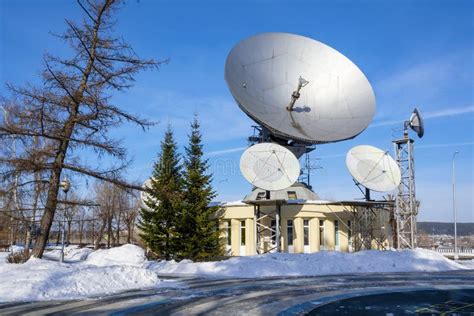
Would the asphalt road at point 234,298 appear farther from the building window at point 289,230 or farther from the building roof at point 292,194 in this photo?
the building roof at point 292,194

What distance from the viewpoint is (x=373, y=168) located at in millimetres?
32750

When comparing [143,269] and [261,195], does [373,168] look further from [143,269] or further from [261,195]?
[143,269]

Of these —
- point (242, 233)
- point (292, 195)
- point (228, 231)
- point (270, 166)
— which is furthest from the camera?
point (292, 195)

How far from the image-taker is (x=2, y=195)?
52.2ft

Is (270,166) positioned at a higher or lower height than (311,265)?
higher

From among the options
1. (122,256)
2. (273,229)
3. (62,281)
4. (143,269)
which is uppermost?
(273,229)

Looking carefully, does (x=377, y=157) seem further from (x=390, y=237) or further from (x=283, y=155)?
(x=390, y=237)

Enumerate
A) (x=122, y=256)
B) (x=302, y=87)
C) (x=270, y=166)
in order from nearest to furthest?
(x=122, y=256)
(x=270, y=166)
(x=302, y=87)

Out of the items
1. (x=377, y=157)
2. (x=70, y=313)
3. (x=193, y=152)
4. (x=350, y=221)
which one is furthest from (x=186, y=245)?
(x=70, y=313)

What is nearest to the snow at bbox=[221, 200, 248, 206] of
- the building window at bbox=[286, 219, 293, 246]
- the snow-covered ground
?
the building window at bbox=[286, 219, 293, 246]

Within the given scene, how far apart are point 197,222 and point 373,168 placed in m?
12.8

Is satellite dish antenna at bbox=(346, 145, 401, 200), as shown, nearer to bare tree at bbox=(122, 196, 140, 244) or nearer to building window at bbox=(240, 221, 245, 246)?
building window at bbox=(240, 221, 245, 246)

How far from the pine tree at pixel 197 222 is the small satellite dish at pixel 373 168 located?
10.2m

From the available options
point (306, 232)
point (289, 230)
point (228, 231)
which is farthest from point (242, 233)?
point (306, 232)
